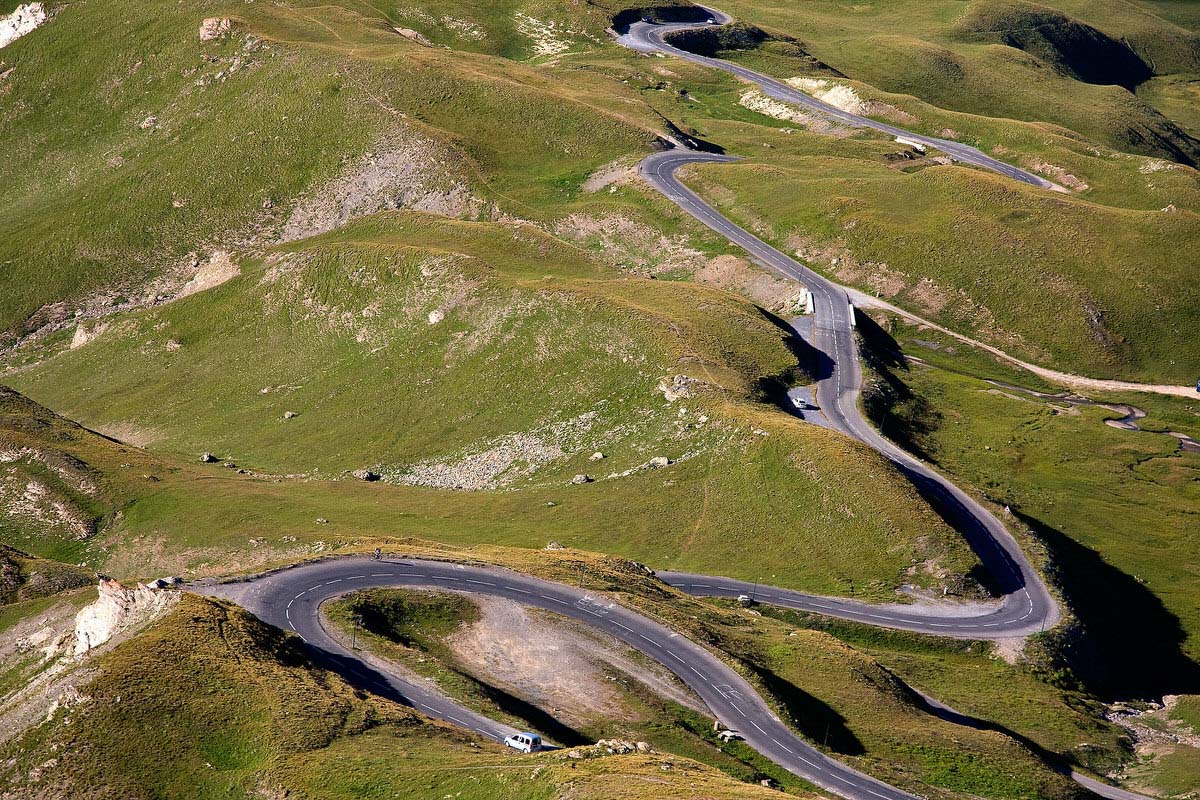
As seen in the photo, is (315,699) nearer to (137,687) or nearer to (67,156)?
(137,687)

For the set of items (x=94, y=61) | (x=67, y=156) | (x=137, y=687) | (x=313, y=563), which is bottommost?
(x=313, y=563)

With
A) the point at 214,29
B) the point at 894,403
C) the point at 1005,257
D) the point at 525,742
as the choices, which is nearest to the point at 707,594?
the point at 525,742

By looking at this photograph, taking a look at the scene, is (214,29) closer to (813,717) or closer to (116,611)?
(116,611)

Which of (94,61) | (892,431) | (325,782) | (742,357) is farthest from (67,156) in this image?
(325,782)

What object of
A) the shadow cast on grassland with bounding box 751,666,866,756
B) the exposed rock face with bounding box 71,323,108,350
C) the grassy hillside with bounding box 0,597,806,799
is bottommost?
the shadow cast on grassland with bounding box 751,666,866,756

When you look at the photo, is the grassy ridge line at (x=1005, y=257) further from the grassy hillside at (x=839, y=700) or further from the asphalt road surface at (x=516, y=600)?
the asphalt road surface at (x=516, y=600)

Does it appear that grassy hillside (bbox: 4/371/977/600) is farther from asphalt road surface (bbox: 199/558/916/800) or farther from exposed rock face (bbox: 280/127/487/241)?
exposed rock face (bbox: 280/127/487/241)

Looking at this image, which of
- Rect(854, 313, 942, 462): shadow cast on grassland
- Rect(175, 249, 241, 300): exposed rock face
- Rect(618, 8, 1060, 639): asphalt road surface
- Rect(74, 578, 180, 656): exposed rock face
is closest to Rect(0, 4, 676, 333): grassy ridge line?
Rect(175, 249, 241, 300): exposed rock face

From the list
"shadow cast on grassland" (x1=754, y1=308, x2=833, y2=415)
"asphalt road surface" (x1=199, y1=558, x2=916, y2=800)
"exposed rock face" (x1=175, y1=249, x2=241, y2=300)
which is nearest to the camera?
"asphalt road surface" (x1=199, y1=558, x2=916, y2=800)
